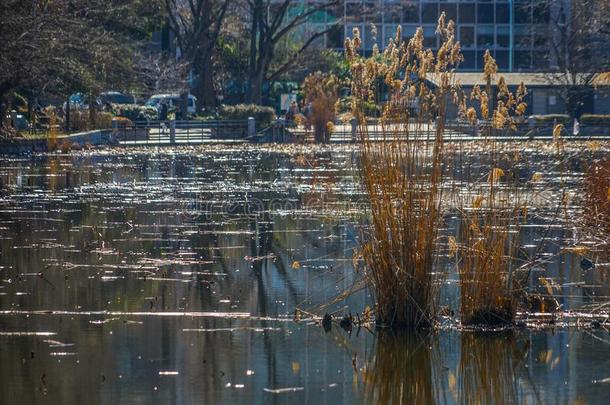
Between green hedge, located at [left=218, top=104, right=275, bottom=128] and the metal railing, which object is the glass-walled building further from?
the metal railing

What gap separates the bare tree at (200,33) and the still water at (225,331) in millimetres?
41616

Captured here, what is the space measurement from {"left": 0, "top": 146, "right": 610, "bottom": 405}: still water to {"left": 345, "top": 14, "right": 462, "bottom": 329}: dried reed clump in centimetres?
36

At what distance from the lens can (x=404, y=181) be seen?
9.77 m

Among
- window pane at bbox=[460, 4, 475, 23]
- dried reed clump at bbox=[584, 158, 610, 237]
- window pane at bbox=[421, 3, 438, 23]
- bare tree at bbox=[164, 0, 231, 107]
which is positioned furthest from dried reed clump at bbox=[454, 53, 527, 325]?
window pane at bbox=[460, 4, 475, 23]

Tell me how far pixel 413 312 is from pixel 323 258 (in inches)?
169

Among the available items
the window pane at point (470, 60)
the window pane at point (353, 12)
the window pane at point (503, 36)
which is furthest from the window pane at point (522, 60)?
the window pane at point (353, 12)

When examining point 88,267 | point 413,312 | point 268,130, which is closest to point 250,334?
point 413,312

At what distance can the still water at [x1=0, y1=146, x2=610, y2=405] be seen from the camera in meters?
8.33

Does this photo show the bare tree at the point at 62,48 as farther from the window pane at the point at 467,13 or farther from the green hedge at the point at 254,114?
the window pane at the point at 467,13

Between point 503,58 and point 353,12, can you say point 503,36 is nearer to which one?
point 503,58

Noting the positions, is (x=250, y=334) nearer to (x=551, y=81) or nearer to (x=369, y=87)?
(x=369, y=87)

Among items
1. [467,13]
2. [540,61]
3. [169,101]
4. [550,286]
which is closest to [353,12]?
[169,101]

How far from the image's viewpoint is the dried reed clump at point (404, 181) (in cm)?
972

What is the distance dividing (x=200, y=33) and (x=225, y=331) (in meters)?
51.6
